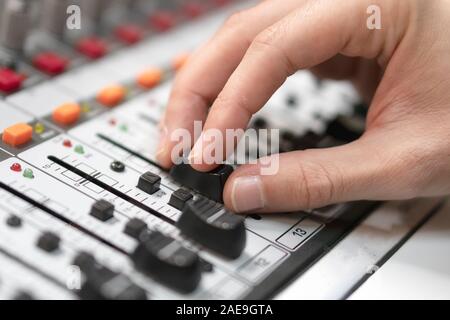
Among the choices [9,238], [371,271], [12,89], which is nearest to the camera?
[9,238]

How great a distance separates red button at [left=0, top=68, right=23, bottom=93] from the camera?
1151mm

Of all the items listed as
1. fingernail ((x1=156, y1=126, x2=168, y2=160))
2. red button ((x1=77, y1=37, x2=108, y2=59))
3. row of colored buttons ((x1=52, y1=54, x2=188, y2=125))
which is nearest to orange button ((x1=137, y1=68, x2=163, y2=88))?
row of colored buttons ((x1=52, y1=54, x2=188, y2=125))

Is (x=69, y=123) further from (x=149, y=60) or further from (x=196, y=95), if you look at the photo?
(x=149, y=60)

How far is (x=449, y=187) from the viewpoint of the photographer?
105cm

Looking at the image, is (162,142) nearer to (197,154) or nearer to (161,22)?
(197,154)

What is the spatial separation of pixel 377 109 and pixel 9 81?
65 centimetres

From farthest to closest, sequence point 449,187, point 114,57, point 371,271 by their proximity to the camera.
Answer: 1. point 114,57
2. point 449,187
3. point 371,271

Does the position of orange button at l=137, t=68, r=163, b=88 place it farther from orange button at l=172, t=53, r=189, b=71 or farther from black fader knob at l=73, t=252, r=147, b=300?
black fader knob at l=73, t=252, r=147, b=300

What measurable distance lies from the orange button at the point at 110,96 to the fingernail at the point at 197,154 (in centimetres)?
29

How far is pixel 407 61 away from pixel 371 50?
6 centimetres

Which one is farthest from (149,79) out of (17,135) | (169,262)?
(169,262)

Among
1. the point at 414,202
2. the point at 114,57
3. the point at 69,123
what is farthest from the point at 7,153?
the point at 414,202

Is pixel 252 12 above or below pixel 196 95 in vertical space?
above

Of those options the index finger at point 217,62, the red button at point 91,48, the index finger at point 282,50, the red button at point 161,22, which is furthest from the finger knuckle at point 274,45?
the red button at point 161,22
